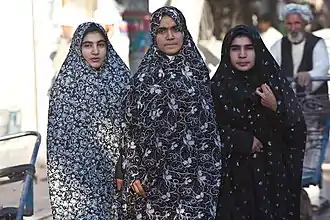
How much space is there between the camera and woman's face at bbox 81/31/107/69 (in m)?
4.52

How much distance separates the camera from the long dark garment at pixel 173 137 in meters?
4.00

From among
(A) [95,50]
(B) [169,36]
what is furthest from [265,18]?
(B) [169,36]

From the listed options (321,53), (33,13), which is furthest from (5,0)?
(321,53)

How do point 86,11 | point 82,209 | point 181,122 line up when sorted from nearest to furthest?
point 181,122 < point 82,209 < point 86,11

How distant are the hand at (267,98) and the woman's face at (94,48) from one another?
0.97 m

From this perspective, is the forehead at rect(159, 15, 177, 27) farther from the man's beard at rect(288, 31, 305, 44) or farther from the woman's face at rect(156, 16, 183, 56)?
→ the man's beard at rect(288, 31, 305, 44)

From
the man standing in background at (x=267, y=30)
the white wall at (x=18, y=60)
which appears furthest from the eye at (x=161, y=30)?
the white wall at (x=18, y=60)

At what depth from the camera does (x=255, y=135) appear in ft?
13.7

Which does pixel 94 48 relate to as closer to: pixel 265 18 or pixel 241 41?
pixel 241 41

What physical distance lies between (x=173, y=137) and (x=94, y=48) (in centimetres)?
84

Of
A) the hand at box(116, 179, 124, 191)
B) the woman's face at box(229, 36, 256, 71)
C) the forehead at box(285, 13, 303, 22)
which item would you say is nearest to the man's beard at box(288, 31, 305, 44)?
the forehead at box(285, 13, 303, 22)

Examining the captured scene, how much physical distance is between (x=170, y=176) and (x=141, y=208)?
0.24m

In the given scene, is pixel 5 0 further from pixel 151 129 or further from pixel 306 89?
pixel 151 129

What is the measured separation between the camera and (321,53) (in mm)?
5883
